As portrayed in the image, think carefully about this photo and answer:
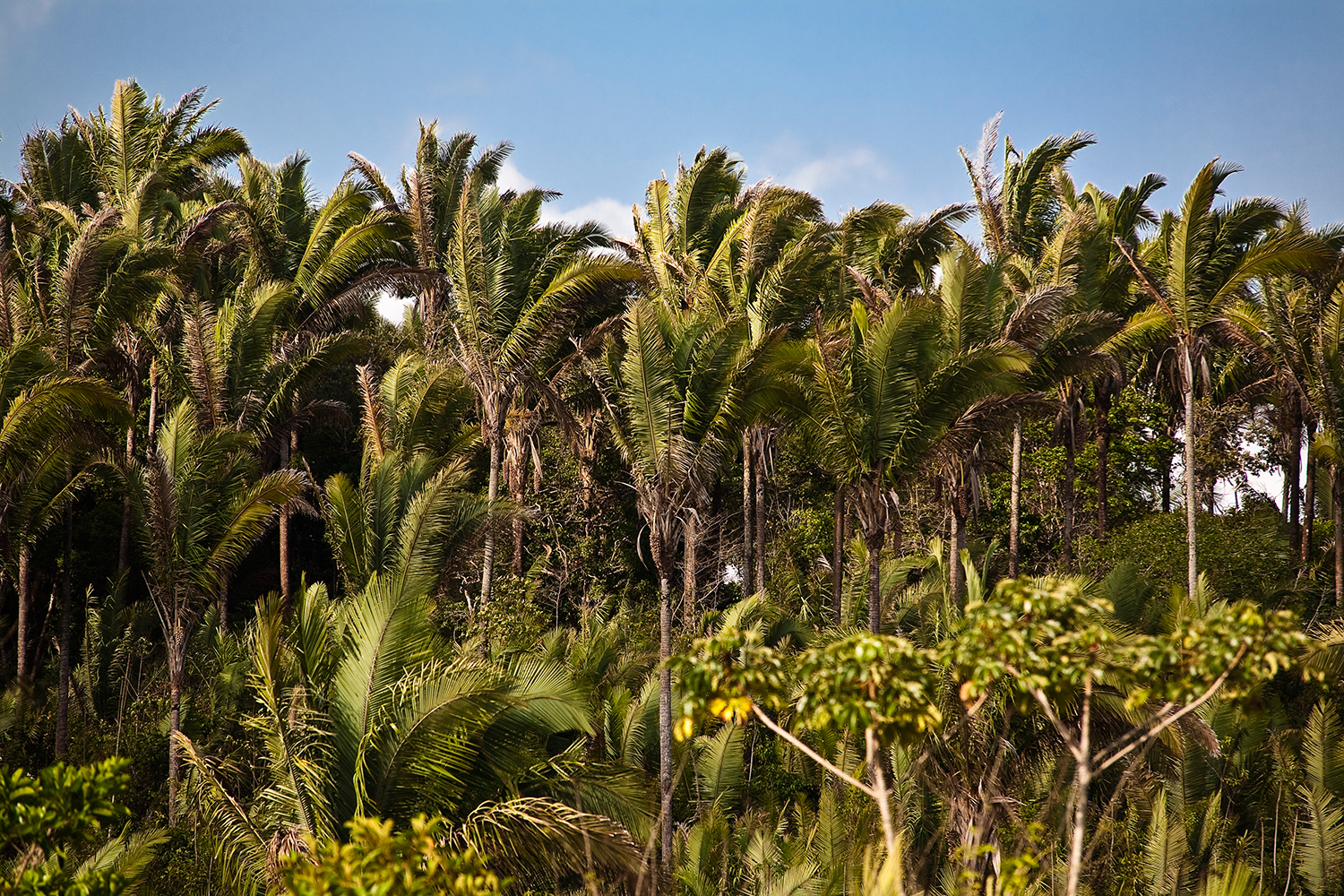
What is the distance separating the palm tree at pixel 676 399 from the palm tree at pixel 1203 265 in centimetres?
599

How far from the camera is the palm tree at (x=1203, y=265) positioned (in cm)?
1451

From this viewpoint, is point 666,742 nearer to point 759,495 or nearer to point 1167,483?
point 759,495

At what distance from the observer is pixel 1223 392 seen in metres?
21.5

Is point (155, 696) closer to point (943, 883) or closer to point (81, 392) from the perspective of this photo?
point (81, 392)

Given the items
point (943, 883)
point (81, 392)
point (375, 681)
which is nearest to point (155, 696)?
point (81, 392)

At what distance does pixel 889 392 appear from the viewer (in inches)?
454

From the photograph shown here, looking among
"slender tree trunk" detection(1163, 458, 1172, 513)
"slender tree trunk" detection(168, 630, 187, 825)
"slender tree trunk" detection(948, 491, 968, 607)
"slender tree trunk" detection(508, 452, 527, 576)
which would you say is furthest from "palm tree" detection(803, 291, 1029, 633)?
"slender tree trunk" detection(1163, 458, 1172, 513)

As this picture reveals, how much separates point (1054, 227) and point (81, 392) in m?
16.0

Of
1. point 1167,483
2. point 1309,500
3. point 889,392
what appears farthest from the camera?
point 1167,483

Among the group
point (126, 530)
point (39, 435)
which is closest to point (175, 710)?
point (39, 435)

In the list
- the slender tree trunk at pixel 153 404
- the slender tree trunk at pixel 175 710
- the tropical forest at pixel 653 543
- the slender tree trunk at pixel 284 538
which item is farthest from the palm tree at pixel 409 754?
the slender tree trunk at pixel 153 404

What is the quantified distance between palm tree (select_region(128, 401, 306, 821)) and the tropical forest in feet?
0.17

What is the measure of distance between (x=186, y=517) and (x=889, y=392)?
776 centimetres

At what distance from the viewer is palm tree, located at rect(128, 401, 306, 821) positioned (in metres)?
11.2
